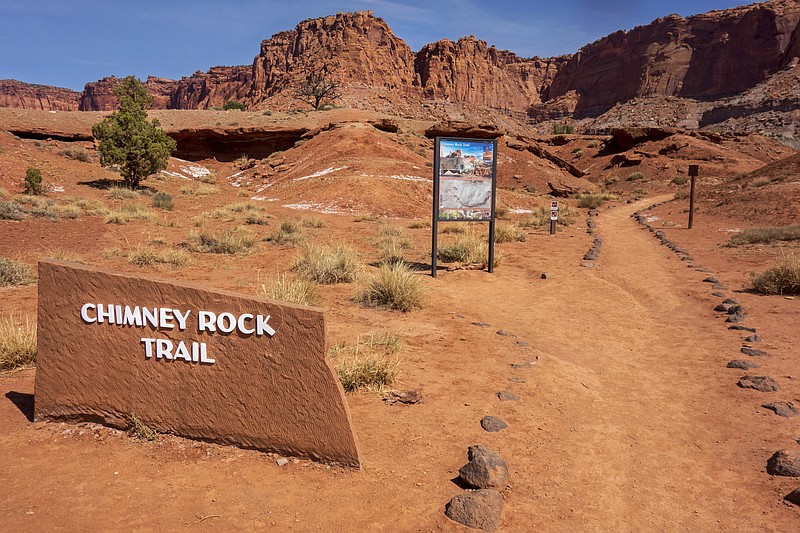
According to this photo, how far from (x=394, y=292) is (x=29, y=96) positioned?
18495cm

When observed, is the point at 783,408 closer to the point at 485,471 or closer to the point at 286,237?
the point at 485,471

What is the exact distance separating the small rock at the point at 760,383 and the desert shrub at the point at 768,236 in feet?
37.3

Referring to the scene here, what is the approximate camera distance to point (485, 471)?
10.7 feet

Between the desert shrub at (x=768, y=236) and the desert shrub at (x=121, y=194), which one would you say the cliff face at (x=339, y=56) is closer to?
the desert shrub at (x=121, y=194)

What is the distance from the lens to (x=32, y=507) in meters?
2.87

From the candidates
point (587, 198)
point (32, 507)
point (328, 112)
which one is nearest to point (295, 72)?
point (328, 112)

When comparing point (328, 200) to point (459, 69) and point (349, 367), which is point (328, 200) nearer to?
point (349, 367)

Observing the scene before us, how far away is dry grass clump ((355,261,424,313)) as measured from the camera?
749 cm

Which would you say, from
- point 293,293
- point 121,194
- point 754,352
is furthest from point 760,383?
point 121,194

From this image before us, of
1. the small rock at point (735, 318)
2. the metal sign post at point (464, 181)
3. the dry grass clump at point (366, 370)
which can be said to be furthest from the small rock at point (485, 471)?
the metal sign post at point (464, 181)

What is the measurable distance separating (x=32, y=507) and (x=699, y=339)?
7025mm

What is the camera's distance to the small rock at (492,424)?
403 centimetres

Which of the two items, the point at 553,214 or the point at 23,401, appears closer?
the point at 23,401

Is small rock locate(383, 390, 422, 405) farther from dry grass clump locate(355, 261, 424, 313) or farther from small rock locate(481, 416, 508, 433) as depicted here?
dry grass clump locate(355, 261, 424, 313)
